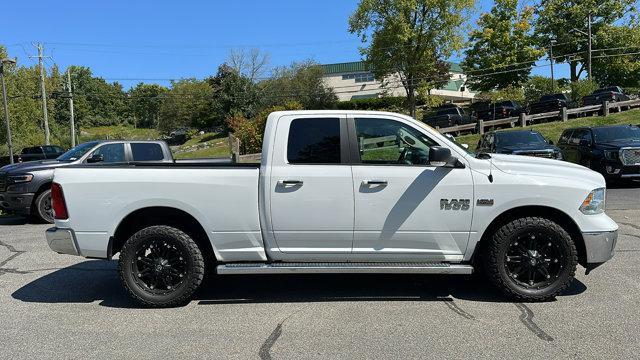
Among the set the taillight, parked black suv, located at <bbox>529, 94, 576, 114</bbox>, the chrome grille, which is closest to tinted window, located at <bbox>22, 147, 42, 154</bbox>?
the taillight

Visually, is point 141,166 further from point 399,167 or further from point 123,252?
point 399,167

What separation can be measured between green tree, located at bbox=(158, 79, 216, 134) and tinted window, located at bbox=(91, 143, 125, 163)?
54.2m

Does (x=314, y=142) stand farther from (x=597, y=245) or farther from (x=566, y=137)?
(x=566, y=137)

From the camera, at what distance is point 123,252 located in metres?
5.13

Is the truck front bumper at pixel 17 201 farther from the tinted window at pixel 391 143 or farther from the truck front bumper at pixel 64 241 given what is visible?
the tinted window at pixel 391 143

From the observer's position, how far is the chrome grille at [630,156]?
1377 cm

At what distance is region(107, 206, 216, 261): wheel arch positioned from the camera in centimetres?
524

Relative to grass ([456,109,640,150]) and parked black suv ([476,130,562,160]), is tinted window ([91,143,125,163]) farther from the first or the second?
grass ([456,109,640,150])

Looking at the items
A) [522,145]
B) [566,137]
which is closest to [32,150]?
[522,145]

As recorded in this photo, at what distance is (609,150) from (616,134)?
1238 millimetres

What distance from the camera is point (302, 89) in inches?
2453

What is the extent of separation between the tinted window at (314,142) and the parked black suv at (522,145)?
9.78 m

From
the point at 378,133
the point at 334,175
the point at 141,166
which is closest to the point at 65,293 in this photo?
the point at 141,166

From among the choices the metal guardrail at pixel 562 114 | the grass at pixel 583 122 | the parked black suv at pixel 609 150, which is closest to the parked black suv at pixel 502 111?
the metal guardrail at pixel 562 114
